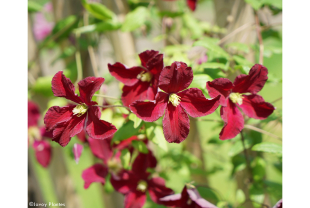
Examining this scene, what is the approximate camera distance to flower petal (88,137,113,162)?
0.68m

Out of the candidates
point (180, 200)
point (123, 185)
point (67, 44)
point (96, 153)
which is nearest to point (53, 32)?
point (67, 44)

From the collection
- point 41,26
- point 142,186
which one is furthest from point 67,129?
point 41,26

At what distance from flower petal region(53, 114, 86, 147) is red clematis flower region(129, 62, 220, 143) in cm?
12

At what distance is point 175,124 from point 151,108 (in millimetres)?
52

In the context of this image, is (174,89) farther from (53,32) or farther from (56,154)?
(56,154)

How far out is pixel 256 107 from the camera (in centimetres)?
51

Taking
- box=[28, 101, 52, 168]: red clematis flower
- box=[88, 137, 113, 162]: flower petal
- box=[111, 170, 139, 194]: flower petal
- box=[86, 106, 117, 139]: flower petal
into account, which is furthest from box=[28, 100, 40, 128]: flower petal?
box=[86, 106, 117, 139]: flower petal

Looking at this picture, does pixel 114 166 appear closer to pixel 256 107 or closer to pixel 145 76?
pixel 145 76

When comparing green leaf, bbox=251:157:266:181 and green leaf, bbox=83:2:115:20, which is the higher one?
green leaf, bbox=83:2:115:20

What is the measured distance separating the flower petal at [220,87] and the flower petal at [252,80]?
1.1 inches

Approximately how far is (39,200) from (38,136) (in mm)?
416

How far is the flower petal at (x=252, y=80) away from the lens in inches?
17.9

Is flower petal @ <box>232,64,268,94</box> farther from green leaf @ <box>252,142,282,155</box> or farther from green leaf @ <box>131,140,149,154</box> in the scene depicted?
green leaf @ <box>131,140,149,154</box>

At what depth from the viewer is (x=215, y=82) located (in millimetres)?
436
